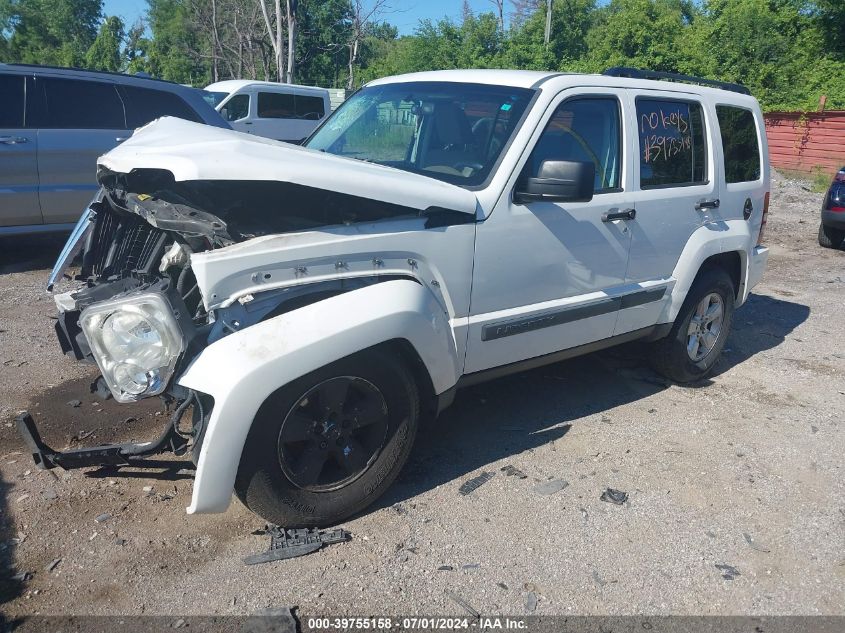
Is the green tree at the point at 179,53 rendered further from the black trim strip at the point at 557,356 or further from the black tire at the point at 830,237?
the black trim strip at the point at 557,356

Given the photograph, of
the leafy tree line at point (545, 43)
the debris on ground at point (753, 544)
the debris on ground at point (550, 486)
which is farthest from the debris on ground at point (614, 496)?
the leafy tree line at point (545, 43)

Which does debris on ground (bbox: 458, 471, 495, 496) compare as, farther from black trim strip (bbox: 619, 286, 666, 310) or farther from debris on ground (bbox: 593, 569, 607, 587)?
black trim strip (bbox: 619, 286, 666, 310)

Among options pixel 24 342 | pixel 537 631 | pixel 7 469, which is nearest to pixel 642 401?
pixel 537 631

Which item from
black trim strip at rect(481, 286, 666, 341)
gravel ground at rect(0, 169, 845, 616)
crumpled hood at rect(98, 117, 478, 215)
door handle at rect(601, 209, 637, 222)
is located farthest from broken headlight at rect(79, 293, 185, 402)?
door handle at rect(601, 209, 637, 222)

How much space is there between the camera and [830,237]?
1038cm

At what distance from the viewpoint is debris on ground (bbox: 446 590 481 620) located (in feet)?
8.81

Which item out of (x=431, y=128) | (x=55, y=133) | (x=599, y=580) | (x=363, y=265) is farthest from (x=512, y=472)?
(x=55, y=133)

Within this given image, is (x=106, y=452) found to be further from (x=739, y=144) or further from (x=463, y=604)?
(x=739, y=144)

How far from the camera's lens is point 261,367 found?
264 centimetres

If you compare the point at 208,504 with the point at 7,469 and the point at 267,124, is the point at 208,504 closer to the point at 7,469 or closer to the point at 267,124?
the point at 7,469

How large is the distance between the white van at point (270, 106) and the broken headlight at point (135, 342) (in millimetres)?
13886

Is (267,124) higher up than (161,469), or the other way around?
(267,124)

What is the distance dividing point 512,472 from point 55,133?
228 inches

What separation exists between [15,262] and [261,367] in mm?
6065
